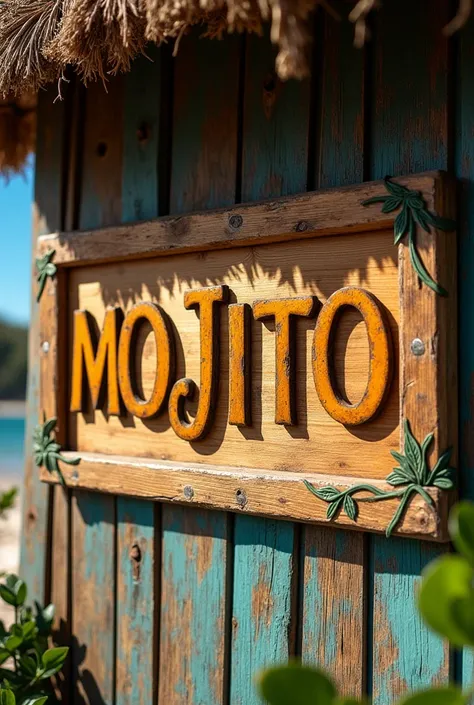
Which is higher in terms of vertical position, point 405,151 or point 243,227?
point 405,151

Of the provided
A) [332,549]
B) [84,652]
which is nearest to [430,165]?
[332,549]

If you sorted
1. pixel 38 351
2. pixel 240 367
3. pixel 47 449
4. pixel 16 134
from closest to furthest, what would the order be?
pixel 240 367, pixel 47 449, pixel 38 351, pixel 16 134

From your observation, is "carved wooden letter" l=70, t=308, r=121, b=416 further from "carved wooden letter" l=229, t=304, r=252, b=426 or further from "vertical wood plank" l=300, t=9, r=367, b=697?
"vertical wood plank" l=300, t=9, r=367, b=697

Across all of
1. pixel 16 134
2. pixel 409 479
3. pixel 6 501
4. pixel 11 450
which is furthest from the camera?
pixel 11 450

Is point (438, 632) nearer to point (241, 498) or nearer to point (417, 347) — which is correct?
point (417, 347)

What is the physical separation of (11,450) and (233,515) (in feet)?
96.0

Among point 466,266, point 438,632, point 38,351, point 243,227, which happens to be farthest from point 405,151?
point 38,351

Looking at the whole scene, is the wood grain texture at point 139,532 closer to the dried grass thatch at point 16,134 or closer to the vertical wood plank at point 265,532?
the vertical wood plank at point 265,532

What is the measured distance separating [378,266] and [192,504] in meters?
0.78

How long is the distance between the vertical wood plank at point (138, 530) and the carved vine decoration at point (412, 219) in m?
0.80

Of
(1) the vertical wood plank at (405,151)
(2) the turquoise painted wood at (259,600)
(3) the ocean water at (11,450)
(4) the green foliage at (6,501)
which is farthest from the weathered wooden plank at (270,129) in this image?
(3) the ocean water at (11,450)

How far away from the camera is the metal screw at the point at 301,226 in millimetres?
1909

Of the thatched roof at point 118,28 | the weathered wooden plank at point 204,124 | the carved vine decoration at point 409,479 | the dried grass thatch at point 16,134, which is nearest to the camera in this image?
the thatched roof at point 118,28

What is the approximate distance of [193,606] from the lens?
2150 mm
